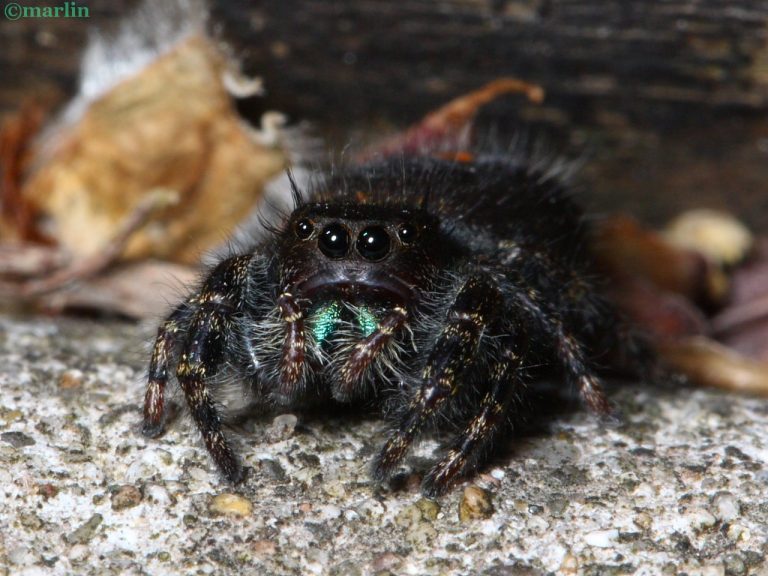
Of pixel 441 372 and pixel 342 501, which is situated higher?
pixel 441 372

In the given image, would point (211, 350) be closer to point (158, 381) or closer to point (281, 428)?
point (158, 381)

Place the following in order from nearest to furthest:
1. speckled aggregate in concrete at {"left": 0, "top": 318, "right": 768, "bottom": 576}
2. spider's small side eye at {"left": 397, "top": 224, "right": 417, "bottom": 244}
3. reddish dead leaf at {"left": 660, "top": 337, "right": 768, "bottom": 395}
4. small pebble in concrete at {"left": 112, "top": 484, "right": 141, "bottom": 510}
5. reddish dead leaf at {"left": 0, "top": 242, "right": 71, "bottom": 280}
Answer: speckled aggregate in concrete at {"left": 0, "top": 318, "right": 768, "bottom": 576} → small pebble in concrete at {"left": 112, "top": 484, "right": 141, "bottom": 510} → spider's small side eye at {"left": 397, "top": 224, "right": 417, "bottom": 244} → reddish dead leaf at {"left": 660, "top": 337, "right": 768, "bottom": 395} → reddish dead leaf at {"left": 0, "top": 242, "right": 71, "bottom": 280}

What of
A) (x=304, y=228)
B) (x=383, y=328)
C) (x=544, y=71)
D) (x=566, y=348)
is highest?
(x=544, y=71)

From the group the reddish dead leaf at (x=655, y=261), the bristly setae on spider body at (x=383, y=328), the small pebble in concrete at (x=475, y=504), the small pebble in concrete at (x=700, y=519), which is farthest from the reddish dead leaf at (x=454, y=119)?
the small pebble in concrete at (x=700, y=519)

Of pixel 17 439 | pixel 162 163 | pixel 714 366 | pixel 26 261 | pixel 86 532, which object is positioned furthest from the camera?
pixel 162 163

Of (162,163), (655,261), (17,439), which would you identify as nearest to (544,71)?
(655,261)


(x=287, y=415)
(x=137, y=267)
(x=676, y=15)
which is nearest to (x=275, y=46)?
(x=137, y=267)

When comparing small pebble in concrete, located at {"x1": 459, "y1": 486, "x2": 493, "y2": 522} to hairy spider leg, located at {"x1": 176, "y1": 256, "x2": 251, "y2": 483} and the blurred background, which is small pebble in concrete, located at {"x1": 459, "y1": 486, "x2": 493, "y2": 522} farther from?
the blurred background

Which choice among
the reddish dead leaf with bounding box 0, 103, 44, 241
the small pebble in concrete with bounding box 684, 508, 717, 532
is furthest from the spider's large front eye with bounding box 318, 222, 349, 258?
the reddish dead leaf with bounding box 0, 103, 44, 241
